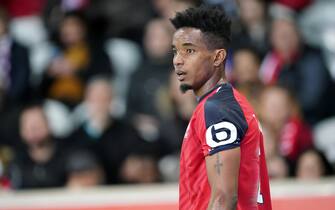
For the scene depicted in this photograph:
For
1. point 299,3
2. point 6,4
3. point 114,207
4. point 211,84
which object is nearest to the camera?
point 211,84

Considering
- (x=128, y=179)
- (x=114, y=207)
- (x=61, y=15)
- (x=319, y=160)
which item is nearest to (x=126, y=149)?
(x=128, y=179)

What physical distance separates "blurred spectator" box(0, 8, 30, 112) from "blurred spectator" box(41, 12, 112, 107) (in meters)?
0.25

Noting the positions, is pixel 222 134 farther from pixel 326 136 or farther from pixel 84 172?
pixel 326 136

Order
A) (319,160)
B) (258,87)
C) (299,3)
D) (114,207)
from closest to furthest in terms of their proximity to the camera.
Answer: (114,207)
(319,160)
(258,87)
(299,3)

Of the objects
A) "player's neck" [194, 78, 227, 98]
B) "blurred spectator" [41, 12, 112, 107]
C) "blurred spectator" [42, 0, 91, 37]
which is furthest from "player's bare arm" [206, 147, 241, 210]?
"blurred spectator" [42, 0, 91, 37]

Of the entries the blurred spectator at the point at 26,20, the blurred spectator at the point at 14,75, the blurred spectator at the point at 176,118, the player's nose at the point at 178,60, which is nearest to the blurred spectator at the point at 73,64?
the blurred spectator at the point at 14,75

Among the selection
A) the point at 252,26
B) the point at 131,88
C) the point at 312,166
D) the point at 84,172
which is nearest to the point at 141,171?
the point at 84,172

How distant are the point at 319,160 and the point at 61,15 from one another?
146 inches

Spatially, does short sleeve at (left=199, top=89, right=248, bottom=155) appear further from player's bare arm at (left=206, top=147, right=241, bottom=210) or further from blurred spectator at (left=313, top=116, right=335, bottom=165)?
blurred spectator at (left=313, top=116, right=335, bottom=165)

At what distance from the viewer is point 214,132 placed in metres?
3.53

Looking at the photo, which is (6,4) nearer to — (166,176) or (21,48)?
(21,48)

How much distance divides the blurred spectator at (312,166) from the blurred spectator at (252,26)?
1.57m

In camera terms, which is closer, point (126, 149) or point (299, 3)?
point (126, 149)

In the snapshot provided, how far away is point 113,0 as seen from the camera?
9.44m
